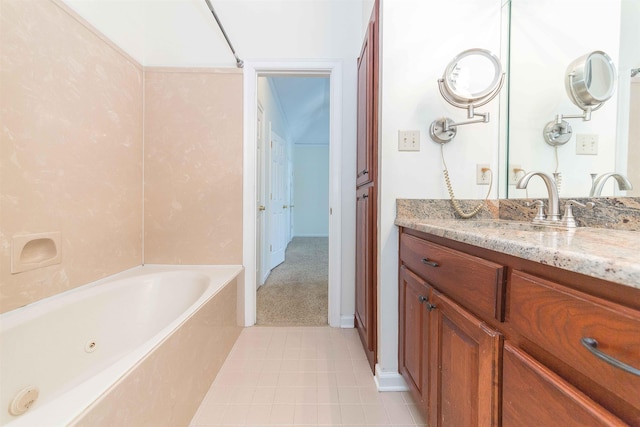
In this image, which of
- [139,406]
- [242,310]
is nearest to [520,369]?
[139,406]

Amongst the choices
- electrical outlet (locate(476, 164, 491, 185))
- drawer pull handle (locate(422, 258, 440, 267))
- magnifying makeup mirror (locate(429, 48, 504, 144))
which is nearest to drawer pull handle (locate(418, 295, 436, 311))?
drawer pull handle (locate(422, 258, 440, 267))

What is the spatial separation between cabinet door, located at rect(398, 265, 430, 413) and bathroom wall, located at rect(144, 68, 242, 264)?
1365 mm

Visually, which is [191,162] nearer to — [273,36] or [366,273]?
[273,36]

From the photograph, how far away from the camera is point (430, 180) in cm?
129

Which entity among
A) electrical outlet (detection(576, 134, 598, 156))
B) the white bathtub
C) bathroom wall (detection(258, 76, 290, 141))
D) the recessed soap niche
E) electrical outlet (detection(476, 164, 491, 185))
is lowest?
the white bathtub

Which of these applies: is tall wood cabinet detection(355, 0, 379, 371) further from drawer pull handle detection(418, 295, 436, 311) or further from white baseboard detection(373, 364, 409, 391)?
drawer pull handle detection(418, 295, 436, 311)

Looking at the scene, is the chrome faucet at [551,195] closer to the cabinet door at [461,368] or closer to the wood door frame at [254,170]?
the cabinet door at [461,368]

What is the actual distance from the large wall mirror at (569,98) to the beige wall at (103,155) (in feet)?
5.79

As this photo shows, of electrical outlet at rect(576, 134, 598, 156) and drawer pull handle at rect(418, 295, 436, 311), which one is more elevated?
electrical outlet at rect(576, 134, 598, 156)

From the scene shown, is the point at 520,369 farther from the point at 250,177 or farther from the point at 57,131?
the point at 57,131

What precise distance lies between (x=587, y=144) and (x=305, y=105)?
429cm

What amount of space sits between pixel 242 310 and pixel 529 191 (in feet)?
6.48

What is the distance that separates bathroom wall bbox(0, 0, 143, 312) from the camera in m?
1.05

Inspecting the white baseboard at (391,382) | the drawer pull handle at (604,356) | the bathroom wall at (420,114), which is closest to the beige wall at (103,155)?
the bathroom wall at (420,114)
